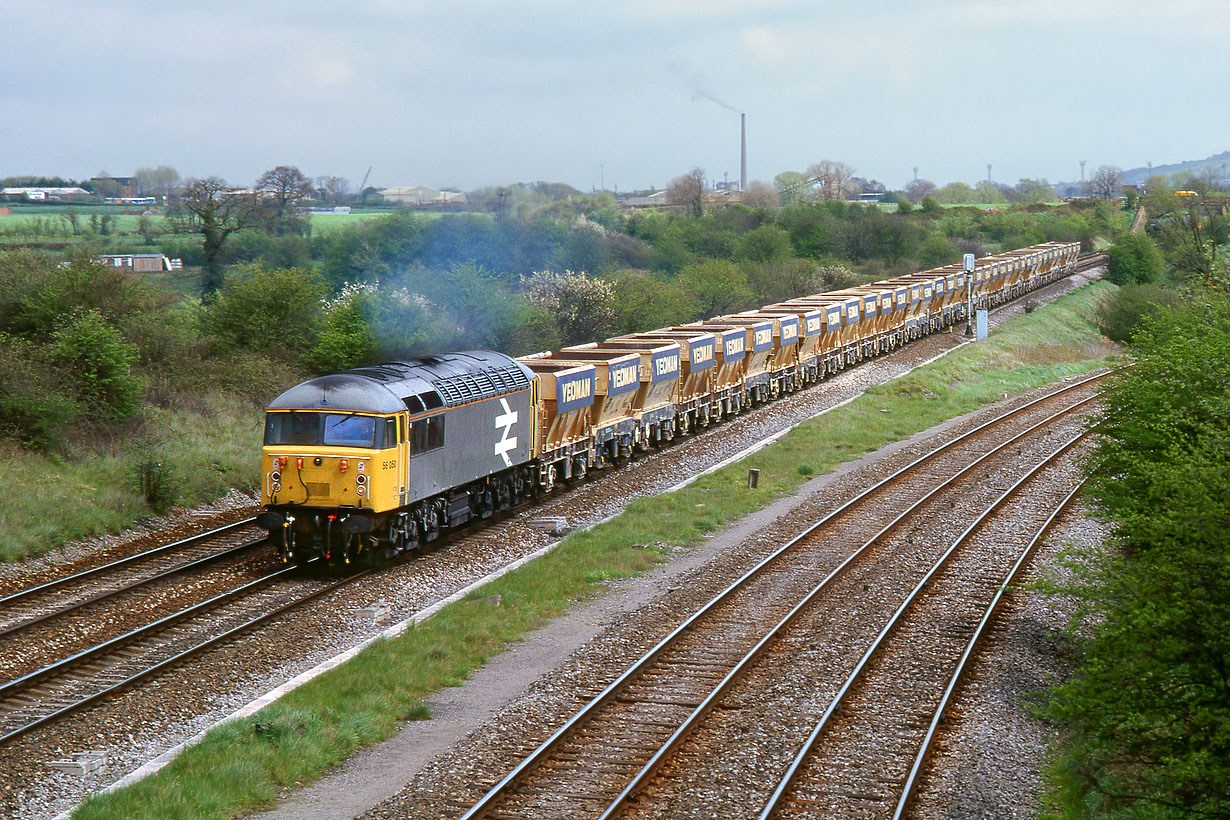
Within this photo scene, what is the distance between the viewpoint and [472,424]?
21.4 metres

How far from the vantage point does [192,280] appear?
51.4 m

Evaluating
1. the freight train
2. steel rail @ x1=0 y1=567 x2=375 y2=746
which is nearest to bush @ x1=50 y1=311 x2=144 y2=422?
the freight train

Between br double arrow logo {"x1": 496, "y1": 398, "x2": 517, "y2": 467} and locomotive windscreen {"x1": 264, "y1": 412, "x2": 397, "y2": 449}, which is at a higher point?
locomotive windscreen {"x1": 264, "y1": 412, "x2": 397, "y2": 449}

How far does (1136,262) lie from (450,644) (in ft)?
274

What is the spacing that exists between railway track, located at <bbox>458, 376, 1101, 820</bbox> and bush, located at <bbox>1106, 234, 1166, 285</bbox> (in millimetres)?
67565

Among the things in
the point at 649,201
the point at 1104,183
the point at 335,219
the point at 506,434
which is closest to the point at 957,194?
the point at 1104,183

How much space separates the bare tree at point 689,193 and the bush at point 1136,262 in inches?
1497

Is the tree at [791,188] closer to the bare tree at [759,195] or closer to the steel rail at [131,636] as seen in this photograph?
the bare tree at [759,195]

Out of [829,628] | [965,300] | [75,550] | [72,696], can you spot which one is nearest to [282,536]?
[75,550]

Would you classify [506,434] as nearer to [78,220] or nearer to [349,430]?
[349,430]

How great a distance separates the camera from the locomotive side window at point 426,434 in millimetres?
19172

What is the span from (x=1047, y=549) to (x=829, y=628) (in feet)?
22.2

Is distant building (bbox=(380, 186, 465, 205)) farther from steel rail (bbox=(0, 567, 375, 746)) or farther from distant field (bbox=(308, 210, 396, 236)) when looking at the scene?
steel rail (bbox=(0, 567, 375, 746))

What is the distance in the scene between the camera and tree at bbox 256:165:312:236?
53.5 metres
